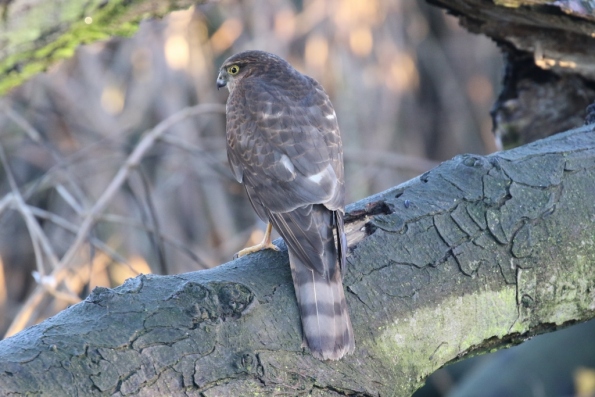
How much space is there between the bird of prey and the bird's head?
0.06 feet

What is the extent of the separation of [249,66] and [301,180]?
1.01 meters

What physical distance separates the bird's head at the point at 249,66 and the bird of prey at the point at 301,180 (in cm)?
2

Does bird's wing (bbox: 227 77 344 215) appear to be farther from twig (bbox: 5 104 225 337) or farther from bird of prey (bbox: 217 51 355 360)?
twig (bbox: 5 104 225 337)

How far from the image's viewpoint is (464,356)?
227 cm

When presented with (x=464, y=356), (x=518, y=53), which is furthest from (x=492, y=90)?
(x=464, y=356)

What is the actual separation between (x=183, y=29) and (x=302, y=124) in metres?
3.37

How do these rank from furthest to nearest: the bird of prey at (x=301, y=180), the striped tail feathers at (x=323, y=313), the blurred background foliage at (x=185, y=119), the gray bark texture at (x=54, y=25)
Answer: the blurred background foliage at (x=185, y=119), the gray bark texture at (x=54, y=25), the bird of prey at (x=301, y=180), the striped tail feathers at (x=323, y=313)

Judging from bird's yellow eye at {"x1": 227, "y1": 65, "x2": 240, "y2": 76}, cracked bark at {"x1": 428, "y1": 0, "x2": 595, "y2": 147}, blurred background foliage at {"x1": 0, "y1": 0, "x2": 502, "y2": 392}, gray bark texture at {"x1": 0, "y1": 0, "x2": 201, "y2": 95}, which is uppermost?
gray bark texture at {"x1": 0, "y1": 0, "x2": 201, "y2": 95}

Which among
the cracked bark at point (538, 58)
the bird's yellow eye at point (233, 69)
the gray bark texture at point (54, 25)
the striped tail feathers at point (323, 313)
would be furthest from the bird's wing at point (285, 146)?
the cracked bark at point (538, 58)

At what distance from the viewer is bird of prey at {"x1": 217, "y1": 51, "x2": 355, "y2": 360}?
2064mm

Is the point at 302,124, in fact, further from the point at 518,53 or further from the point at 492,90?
the point at 492,90

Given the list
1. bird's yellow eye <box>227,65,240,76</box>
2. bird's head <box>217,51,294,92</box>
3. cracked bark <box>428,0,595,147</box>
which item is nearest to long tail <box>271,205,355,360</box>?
bird's head <box>217,51,294,92</box>

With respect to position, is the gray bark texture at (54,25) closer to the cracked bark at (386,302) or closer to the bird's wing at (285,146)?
the bird's wing at (285,146)

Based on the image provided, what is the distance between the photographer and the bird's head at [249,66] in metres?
3.25
